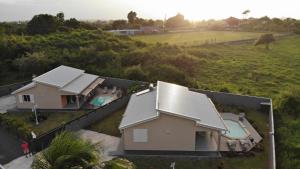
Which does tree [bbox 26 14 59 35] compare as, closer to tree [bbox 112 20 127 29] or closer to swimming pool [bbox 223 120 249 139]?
tree [bbox 112 20 127 29]

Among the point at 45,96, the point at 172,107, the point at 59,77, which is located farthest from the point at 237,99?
the point at 45,96

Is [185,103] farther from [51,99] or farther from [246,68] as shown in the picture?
[246,68]

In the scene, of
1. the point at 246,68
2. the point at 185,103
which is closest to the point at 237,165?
the point at 185,103

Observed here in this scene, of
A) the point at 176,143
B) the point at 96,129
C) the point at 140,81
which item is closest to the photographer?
the point at 176,143

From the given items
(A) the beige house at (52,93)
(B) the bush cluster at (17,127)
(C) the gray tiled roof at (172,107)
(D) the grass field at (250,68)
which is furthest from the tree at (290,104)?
(B) the bush cluster at (17,127)

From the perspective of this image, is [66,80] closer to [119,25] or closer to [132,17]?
[119,25]

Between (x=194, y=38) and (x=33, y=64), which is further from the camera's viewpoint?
(x=194, y=38)
